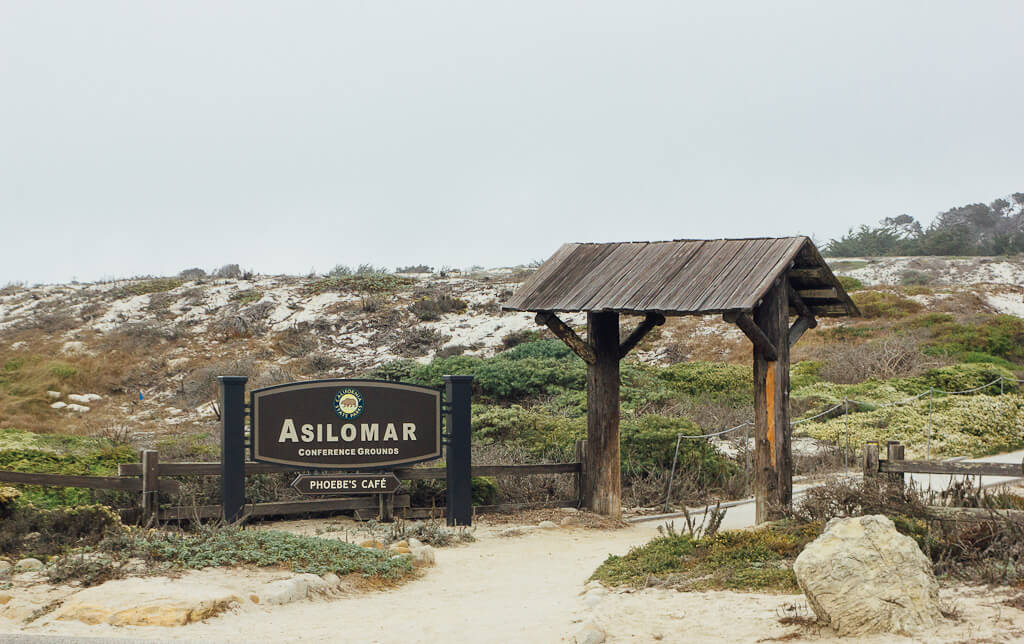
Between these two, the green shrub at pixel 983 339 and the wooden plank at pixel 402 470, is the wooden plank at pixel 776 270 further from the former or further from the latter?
the green shrub at pixel 983 339

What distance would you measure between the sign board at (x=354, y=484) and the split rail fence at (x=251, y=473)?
11 cm

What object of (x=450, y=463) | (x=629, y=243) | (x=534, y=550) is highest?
(x=629, y=243)

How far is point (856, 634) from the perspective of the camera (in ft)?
21.2

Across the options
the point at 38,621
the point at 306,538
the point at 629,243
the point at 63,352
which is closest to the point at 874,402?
the point at 629,243

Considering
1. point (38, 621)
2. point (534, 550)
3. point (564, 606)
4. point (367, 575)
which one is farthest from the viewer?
point (534, 550)

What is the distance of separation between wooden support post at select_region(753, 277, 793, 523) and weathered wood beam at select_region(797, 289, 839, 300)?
2.42 ft

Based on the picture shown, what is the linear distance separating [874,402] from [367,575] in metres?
17.0

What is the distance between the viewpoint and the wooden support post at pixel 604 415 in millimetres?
13438

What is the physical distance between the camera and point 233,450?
12.1 m

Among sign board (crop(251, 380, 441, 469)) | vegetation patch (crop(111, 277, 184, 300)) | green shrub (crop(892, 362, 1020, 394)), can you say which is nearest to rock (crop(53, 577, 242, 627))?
sign board (crop(251, 380, 441, 469))

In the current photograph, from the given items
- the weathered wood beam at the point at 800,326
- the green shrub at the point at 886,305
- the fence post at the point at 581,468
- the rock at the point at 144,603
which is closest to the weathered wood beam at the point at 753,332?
the weathered wood beam at the point at 800,326

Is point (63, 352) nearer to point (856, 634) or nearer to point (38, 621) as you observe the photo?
point (38, 621)

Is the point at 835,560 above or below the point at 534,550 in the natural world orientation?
above

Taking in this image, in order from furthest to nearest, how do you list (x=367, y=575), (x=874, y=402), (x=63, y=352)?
(x=63, y=352)
(x=874, y=402)
(x=367, y=575)
